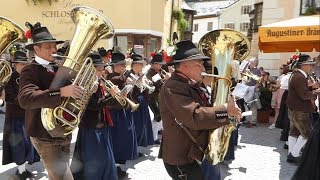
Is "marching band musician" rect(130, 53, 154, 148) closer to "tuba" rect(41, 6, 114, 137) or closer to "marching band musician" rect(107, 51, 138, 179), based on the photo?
"marching band musician" rect(107, 51, 138, 179)

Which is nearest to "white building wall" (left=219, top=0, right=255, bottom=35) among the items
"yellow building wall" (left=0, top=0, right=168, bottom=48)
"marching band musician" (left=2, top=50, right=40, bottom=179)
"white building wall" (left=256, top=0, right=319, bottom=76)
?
"yellow building wall" (left=0, top=0, right=168, bottom=48)

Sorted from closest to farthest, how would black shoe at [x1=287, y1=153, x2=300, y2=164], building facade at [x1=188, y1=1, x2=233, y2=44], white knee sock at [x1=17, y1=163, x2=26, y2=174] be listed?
white knee sock at [x1=17, y1=163, x2=26, y2=174] < black shoe at [x1=287, y1=153, x2=300, y2=164] < building facade at [x1=188, y1=1, x2=233, y2=44]

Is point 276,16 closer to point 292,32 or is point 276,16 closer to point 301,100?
point 301,100

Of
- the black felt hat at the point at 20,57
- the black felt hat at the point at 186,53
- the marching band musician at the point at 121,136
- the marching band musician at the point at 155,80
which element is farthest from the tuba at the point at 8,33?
the marching band musician at the point at 155,80

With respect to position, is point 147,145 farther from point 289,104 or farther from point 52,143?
point 52,143

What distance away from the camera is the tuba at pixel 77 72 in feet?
11.3

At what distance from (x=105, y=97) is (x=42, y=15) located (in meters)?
15.7

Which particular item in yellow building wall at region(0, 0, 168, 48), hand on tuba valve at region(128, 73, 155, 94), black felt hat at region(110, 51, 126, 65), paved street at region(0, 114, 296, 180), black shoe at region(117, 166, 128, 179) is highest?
yellow building wall at region(0, 0, 168, 48)

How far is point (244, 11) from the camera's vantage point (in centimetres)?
4175

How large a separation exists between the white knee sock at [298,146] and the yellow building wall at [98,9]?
41.0 feet

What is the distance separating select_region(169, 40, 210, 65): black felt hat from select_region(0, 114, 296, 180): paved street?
9.06 ft

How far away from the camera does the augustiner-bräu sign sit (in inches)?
163

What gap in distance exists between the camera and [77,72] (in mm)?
3504

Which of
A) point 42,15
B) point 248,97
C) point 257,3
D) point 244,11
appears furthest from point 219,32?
point 244,11
